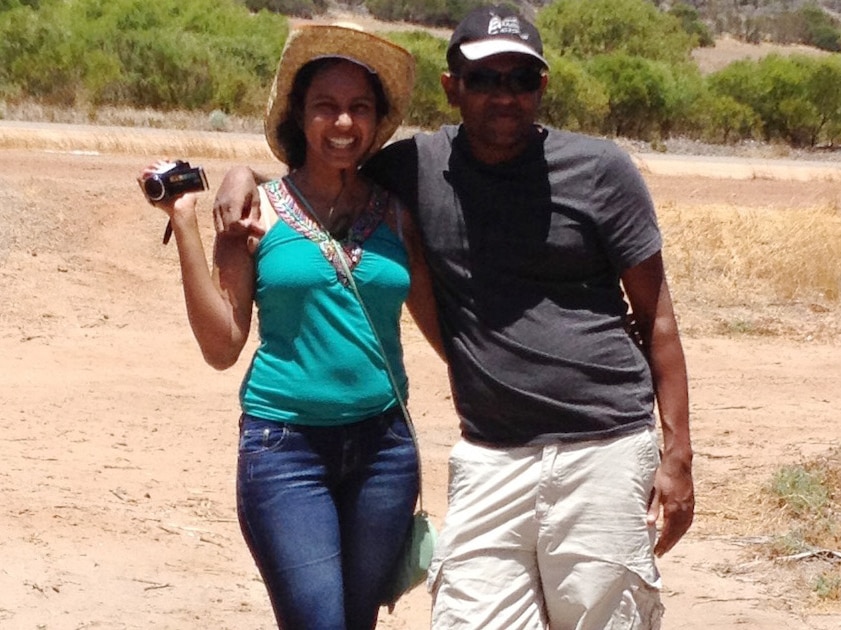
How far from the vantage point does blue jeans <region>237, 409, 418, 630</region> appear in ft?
8.43

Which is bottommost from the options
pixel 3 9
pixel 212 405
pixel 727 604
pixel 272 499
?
pixel 3 9

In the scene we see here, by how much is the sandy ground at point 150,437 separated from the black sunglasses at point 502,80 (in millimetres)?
2418

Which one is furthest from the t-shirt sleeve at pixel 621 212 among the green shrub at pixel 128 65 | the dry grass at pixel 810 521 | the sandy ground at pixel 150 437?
the green shrub at pixel 128 65

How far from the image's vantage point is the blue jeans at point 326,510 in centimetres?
257

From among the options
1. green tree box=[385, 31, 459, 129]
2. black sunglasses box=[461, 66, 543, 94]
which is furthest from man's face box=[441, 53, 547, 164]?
green tree box=[385, 31, 459, 129]

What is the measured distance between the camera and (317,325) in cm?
260

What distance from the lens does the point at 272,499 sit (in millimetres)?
2592

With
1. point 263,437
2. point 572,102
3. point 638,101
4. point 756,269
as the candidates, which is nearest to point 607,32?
point 638,101

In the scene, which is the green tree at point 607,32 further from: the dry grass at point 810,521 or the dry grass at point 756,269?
the dry grass at point 810,521

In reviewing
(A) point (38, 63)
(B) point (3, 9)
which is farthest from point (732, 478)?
(B) point (3, 9)

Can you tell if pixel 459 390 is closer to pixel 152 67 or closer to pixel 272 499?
pixel 272 499

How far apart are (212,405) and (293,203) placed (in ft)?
14.9

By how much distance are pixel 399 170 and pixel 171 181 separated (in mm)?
439

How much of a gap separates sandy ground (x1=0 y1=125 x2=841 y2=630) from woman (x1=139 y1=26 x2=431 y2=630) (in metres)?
1.95
